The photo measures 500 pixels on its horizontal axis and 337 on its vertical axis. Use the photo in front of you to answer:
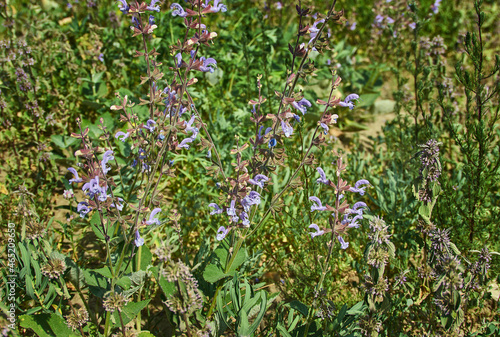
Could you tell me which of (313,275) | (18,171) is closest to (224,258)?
(313,275)

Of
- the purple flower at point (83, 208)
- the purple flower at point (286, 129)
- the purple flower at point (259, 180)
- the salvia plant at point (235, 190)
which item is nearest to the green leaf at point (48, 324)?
the salvia plant at point (235, 190)

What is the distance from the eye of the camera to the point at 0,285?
2646 mm

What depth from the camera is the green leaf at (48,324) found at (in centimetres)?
234

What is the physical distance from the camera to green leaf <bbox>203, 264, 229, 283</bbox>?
2.42 m

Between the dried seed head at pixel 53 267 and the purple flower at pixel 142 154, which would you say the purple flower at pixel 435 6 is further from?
the dried seed head at pixel 53 267

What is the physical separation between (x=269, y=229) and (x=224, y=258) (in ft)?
3.44

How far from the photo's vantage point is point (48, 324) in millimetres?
2381

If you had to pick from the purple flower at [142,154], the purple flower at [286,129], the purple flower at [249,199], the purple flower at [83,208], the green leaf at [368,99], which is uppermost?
the green leaf at [368,99]

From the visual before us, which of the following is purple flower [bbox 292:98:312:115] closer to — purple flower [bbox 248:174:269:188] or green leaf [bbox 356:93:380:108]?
purple flower [bbox 248:174:269:188]

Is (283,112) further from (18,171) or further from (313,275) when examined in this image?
(18,171)

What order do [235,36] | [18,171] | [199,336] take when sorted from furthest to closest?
[235,36], [18,171], [199,336]

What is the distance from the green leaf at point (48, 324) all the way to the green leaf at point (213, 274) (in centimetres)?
82

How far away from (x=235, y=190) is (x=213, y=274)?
0.55 m

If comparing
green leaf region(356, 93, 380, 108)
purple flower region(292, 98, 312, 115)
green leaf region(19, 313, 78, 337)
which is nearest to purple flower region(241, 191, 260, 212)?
purple flower region(292, 98, 312, 115)
